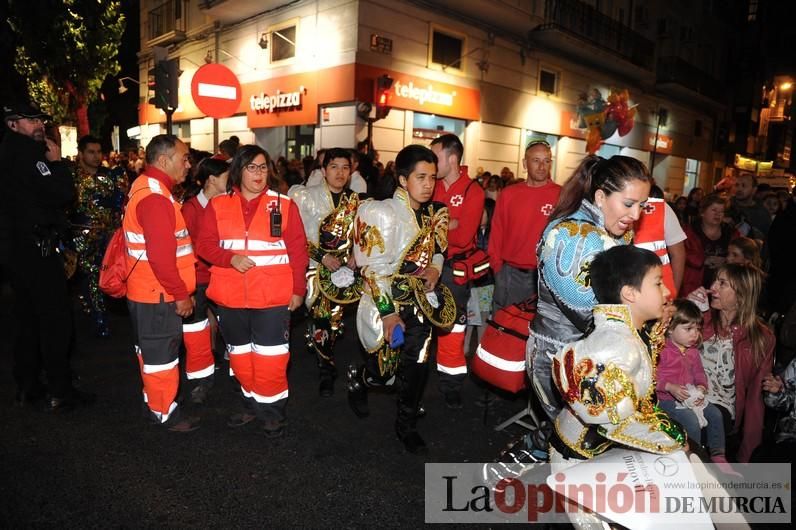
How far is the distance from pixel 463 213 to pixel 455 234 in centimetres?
21

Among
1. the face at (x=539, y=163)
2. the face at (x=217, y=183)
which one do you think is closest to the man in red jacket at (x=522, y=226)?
the face at (x=539, y=163)

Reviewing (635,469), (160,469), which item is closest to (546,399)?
(635,469)

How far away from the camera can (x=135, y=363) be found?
532cm

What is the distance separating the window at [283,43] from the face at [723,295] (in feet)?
40.8

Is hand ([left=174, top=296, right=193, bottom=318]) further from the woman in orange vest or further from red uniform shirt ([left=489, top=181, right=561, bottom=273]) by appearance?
red uniform shirt ([left=489, top=181, right=561, bottom=273])

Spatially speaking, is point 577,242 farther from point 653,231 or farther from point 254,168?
point 254,168

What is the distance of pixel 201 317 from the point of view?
15.2ft

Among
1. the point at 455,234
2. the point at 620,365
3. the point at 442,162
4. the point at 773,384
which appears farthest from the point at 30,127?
the point at 773,384

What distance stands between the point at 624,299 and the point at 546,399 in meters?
0.77

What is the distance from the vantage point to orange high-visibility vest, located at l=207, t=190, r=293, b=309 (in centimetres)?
376

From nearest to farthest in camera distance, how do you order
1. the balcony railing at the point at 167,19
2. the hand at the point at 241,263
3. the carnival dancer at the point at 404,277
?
1. the carnival dancer at the point at 404,277
2. the hand at the point at 241,263
3. the balcony railing at the point at 167,19

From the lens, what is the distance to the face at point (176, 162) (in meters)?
3.75

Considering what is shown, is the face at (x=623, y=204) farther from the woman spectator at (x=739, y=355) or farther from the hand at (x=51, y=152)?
the hand at (x=51, y=152)

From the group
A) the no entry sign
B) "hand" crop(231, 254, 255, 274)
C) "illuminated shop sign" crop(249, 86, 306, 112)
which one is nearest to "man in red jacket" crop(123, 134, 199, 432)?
"hand" crop(231, 254, 255, 274)
